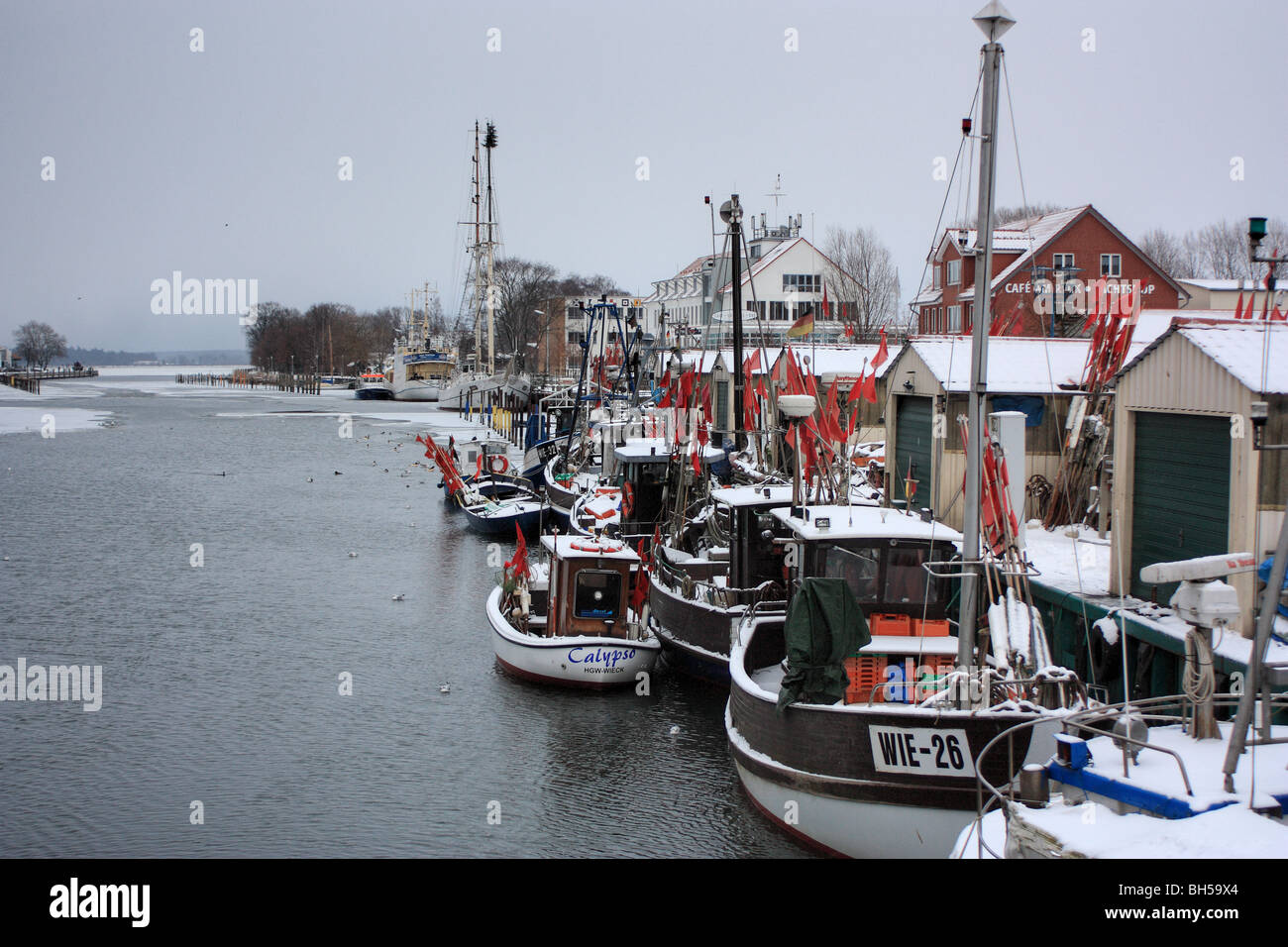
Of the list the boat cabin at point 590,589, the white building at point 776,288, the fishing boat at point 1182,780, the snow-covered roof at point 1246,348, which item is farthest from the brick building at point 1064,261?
the fishing boat at point 1182,780

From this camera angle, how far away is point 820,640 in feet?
41.4

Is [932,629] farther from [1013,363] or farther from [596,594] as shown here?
[1013,363]

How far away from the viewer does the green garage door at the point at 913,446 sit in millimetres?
23328

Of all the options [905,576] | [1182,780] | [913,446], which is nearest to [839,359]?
[913,446]

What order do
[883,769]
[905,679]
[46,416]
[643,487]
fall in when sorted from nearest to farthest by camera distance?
[883,769]
[905,679]
[643,487]
[46,416]

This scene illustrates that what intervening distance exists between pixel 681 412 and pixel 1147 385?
16.3 metres

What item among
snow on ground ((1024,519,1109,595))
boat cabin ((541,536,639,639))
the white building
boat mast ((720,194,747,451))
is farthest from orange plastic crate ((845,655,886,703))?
the white building

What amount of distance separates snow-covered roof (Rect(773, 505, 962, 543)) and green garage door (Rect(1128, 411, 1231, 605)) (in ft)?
7.62

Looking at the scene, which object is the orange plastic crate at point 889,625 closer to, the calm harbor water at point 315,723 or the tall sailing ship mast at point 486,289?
the calm harbor water at point 315,723

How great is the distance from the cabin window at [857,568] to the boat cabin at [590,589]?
19.7 ft

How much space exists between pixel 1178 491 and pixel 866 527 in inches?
148

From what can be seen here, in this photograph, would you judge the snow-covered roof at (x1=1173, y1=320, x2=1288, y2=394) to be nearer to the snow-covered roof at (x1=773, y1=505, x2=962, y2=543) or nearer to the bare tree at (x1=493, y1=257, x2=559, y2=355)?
the snow-covered roof at (x1=773, y1=505, x2=962, y2=543)
